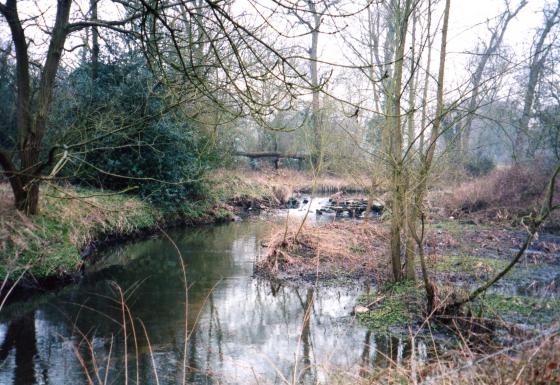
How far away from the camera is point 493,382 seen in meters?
2.44

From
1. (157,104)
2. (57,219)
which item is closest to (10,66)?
(157,104)

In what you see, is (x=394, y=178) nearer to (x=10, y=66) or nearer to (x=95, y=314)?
(x=95, y=314)

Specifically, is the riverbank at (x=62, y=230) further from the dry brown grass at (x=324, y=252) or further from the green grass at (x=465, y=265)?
the green grass at (x=465, y=265)

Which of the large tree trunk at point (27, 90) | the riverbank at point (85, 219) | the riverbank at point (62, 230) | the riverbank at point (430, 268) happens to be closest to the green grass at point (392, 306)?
the riverbank at point (430, 268)

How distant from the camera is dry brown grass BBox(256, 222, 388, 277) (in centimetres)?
930

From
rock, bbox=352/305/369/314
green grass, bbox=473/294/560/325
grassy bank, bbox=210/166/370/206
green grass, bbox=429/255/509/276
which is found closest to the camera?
green grass, bbox=473/294/560/325

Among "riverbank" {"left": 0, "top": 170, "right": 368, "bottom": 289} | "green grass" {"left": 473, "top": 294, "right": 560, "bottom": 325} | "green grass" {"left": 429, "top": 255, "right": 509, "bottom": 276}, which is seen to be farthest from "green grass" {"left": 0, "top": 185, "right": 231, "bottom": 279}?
"green grass" {"left": 429, "top": 255, "right": 509, "bottom": 276}

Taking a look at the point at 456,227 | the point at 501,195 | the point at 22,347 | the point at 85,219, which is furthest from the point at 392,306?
the point at 501,195

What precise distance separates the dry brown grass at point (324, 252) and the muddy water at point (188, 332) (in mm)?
661

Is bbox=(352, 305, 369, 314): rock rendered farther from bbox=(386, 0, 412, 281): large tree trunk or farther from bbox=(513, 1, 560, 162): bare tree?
bbox=(513, 1, 560, 162): bare tree

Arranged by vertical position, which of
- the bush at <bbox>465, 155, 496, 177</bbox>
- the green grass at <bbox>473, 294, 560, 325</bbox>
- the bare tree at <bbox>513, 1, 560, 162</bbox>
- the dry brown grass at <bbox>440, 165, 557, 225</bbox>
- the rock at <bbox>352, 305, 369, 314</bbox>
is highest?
the bare tree at <bbox>513, 1, 560, 162</bbox>

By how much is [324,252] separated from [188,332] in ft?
14.9

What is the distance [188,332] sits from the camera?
6344 mm

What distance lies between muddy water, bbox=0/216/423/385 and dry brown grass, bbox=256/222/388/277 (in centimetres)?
66
